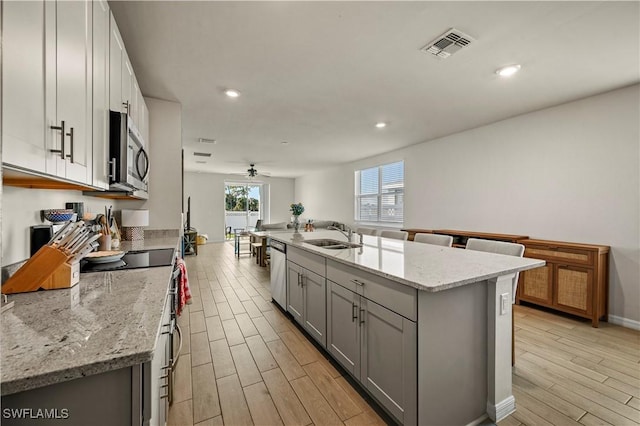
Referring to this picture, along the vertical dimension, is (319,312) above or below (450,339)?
below

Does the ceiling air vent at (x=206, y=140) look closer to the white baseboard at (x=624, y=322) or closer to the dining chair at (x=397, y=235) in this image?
the dining chair at (x=397, y=235)

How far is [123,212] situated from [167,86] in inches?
54.0

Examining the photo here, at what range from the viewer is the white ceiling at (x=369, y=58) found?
1.82 metres

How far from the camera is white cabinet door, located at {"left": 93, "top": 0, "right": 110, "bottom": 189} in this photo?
1341 millimetres

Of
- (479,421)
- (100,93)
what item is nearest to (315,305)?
(479,421)

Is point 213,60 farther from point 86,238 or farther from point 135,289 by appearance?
point 135,289

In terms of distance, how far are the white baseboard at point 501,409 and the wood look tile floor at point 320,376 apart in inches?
1.7

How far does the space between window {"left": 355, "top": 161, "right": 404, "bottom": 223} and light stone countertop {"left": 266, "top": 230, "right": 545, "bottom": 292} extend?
3811 millimetres

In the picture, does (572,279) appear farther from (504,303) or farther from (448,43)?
(448,43)

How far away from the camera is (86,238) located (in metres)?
1.36

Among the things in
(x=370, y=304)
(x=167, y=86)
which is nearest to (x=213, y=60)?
(x=167, y=86)

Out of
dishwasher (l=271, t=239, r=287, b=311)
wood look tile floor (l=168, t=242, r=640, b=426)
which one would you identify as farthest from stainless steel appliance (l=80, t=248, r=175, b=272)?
dishwasher (l=271, t=239, r=287, b=311)

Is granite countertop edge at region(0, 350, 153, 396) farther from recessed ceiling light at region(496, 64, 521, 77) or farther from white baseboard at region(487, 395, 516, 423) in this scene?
recessed ceiling light at region(496, 64, 521, 77)

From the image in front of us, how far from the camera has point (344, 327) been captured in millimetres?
2018
